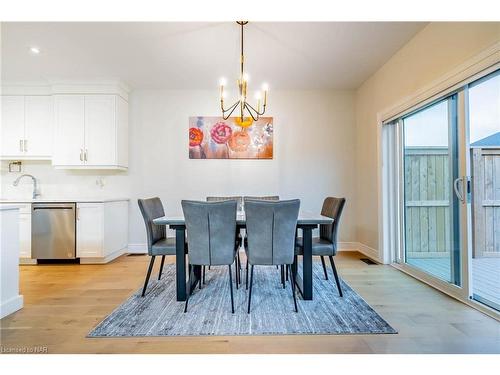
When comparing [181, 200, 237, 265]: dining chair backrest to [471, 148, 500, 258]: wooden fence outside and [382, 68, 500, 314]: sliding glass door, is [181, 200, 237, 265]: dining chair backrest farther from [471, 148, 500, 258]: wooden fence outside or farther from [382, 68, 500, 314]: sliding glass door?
[471, 148, 500, 258]: wooden fence outside

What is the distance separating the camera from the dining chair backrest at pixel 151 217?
2440 mm

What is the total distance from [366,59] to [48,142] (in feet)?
14.9

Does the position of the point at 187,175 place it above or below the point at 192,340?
above

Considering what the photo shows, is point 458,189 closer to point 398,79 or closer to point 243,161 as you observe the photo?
point 398,79

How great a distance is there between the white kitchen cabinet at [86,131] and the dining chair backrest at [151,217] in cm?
158

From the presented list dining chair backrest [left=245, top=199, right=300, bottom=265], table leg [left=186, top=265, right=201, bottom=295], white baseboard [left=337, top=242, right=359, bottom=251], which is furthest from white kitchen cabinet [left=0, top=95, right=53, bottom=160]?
white baseboard [left=337, top=242, right=359, bottom=251]

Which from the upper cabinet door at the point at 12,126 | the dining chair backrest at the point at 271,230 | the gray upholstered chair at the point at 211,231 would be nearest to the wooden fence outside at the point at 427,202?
the dining chair backrest at the point at 271,230

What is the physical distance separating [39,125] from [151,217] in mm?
2847

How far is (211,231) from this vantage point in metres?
2.12

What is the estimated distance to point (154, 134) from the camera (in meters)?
4.26

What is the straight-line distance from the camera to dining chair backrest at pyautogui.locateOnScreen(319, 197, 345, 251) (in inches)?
96.9

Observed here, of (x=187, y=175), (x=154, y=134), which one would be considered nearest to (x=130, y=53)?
(x=154, y=134)

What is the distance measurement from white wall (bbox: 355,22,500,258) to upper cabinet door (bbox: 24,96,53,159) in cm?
466
